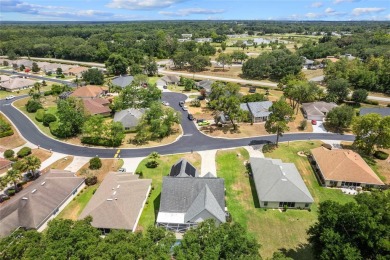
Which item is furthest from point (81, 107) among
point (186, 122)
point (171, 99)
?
point (171, 99)

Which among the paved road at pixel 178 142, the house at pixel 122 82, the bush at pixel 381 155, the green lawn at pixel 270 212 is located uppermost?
the house at pixel 122 82

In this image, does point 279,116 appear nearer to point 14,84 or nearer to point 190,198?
point 190,198

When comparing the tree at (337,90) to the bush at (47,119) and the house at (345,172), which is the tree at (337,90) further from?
the bush at (47,119)

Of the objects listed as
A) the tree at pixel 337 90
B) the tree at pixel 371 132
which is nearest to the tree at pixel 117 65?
the tree at pixel 337 90

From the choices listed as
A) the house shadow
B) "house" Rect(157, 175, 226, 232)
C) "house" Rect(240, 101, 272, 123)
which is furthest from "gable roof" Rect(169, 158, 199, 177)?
"house" Rect(240, 101, 272, 123)

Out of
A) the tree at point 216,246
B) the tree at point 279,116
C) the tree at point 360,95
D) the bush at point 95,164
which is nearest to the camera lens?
the tree at point 216,246

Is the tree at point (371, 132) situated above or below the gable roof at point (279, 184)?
above

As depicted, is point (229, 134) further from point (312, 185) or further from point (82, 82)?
point (82, 82)
